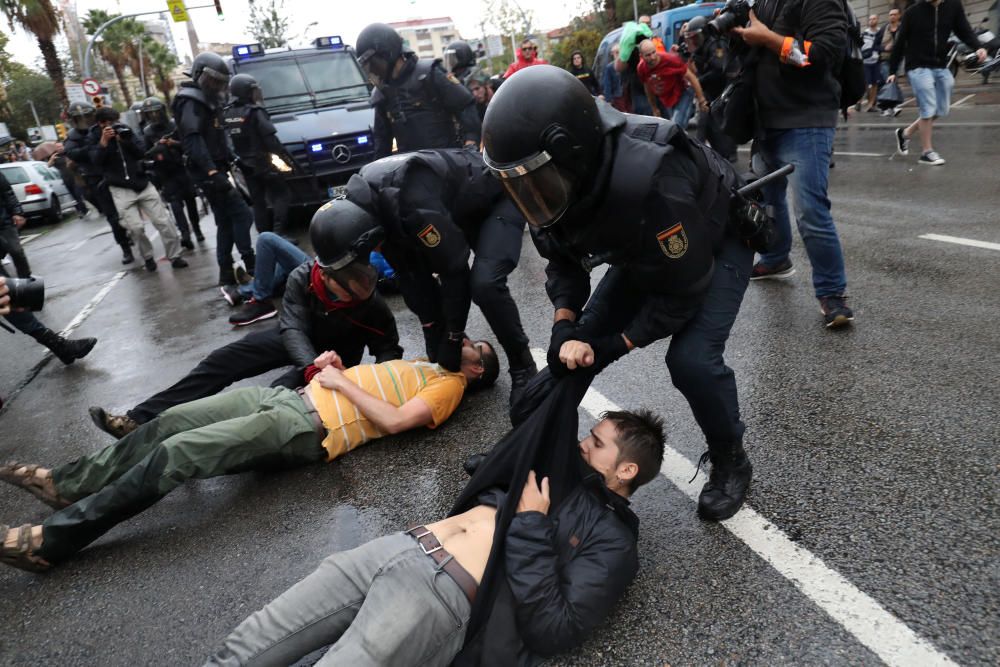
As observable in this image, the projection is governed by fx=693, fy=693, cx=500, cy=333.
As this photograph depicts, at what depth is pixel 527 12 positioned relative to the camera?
4575 centimetres

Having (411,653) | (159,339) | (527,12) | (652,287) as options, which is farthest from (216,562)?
(527,12)

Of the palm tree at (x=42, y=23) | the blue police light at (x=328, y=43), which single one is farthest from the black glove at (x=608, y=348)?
the palm tree at (x=42, y=23)

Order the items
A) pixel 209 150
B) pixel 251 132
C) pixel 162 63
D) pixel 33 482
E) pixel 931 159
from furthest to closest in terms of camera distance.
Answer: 1. pixel 162 63
2. pixel 931 159
3. pixel 209 150
4. pixel 251 132
5. pixel 33 482

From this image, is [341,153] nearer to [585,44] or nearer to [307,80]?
[307,80]

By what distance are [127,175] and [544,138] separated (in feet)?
27.7

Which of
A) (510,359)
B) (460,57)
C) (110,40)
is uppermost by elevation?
(110,40)

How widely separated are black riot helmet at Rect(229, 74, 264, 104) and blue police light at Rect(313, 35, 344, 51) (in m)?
4.02

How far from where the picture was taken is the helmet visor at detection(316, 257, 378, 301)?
3.44 meters

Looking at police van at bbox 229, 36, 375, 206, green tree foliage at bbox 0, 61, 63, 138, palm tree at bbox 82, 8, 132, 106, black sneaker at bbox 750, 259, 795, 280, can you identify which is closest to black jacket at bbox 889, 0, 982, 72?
black sneaker at bbox 750, 259, 795, 280

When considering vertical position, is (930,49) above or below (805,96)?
below

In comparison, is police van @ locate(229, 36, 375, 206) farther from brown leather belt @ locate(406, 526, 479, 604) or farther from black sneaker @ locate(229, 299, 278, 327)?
brown leather belt @ locate(406, 526, 479, 604)

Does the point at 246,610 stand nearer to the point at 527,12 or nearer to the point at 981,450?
the point at 981,450

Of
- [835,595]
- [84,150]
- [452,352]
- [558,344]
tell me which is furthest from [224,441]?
[84,150]

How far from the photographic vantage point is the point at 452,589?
1.98 m
